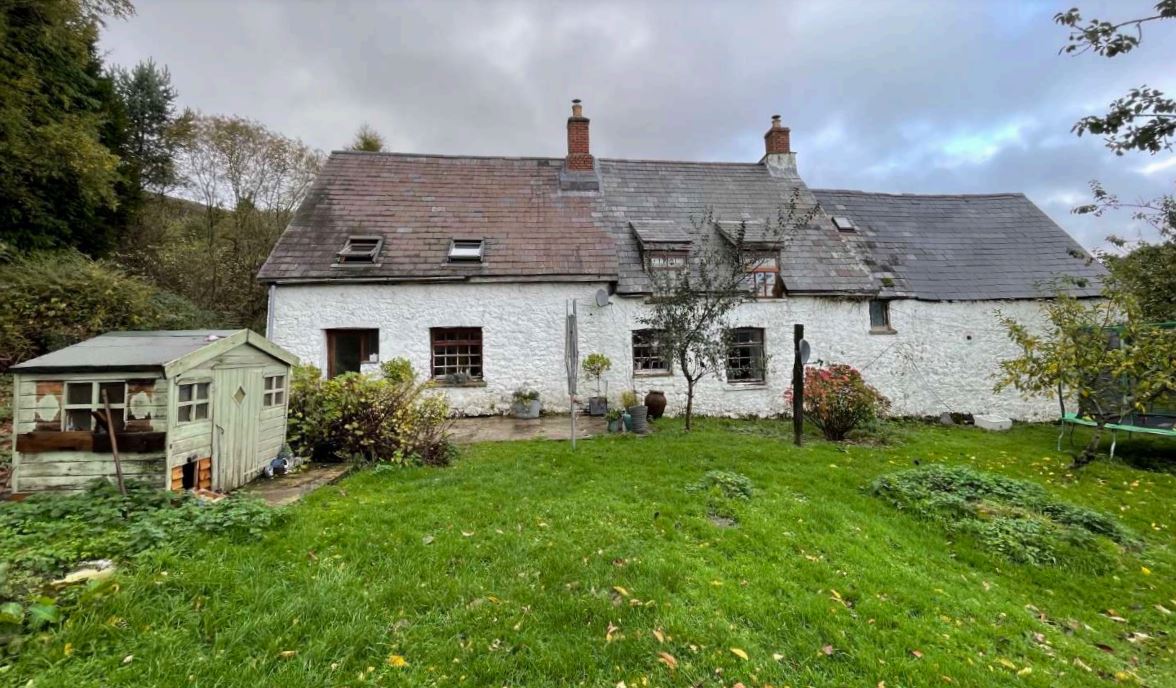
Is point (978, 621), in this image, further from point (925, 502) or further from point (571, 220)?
point (571, 220)

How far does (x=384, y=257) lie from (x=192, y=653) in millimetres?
10434

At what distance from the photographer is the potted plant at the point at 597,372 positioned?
1157 centimetres

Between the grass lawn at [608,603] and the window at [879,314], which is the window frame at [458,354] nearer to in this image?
the grass lawn at [608,603]

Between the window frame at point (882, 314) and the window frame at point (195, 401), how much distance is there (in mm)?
14179

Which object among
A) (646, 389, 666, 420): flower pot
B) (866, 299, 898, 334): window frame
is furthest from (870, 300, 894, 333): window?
(646, 389, 666, 420): flower pot

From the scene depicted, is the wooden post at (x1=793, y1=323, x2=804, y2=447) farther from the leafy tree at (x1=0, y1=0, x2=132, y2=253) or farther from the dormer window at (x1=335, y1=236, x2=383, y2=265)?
the leafy tree at (x1=0, y1=0, x2=132, y2=253)

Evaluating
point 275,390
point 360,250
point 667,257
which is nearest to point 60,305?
point 360,250

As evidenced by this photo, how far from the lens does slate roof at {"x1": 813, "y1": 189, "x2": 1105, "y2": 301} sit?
13.2 m

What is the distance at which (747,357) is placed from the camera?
1278 centimetres

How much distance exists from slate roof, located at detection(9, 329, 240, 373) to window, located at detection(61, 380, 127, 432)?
21cm

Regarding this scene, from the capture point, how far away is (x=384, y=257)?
1189cm

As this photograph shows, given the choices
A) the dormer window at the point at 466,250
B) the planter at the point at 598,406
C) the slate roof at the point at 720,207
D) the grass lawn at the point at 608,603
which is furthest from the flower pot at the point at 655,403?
the dormer window at the point at 466,250

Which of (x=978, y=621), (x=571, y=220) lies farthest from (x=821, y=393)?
(x=571, y=220)

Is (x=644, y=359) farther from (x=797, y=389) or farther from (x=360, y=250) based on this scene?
(x=360, y=250)
